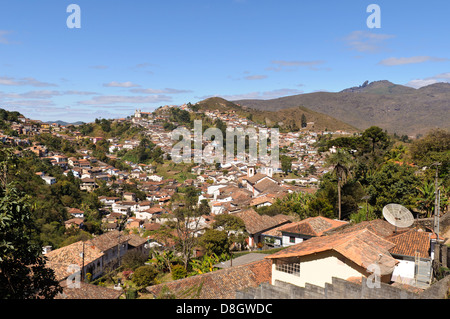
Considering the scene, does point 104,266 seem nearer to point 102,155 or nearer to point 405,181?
point 405,181

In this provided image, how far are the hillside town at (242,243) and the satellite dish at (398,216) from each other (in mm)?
664

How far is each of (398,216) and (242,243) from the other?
1573 centimetres

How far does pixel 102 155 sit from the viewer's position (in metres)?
110

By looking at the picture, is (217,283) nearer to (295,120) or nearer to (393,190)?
(393,190)

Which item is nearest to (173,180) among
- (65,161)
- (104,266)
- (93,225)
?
(65,161)

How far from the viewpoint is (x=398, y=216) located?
15.9 metres

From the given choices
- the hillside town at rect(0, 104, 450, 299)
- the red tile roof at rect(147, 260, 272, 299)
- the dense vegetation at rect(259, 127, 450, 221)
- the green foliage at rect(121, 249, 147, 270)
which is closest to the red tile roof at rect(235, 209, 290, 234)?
the hillside town at rect(0, 104, 450, 299)

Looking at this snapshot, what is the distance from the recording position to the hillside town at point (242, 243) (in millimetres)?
10547

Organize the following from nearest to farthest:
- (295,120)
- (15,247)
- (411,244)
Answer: (15,247) < (411,244) < (295,120)

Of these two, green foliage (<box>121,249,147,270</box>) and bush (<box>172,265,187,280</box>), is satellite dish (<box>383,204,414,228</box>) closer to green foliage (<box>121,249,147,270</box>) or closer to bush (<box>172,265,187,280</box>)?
bush (<box>172,265,187,280</box>)

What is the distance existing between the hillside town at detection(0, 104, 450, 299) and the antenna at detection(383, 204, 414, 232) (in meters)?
0.66

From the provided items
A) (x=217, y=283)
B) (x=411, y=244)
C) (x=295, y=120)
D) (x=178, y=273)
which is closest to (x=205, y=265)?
(x=178, y=273)

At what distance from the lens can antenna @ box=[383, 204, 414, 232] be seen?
617 inches
